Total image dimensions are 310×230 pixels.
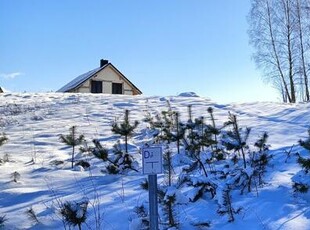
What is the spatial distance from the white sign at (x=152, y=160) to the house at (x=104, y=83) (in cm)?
2894

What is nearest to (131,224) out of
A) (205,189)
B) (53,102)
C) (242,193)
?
(205,189)

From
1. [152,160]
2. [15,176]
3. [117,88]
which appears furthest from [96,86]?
[152,160]

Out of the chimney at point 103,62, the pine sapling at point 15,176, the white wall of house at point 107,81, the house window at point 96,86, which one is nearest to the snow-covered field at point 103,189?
the pine sapling at point 15,176

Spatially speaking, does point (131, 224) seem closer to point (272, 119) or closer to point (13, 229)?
point (13, 229)

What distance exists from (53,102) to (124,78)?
19.4 metres

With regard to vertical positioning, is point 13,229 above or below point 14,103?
below

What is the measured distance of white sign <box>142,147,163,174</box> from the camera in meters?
3.03

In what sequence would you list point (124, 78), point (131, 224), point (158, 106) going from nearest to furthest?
point (131, 224) → point (158, 106) → point (124, 78)

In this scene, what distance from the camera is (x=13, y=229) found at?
4.04 metres

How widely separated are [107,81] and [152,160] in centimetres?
3058

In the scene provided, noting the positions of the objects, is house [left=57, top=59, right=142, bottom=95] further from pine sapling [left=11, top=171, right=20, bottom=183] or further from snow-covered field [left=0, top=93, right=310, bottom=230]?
pine sapling [left=11, top=171, right=20, bottom=183]

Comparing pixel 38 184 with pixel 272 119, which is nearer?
pixel 38 184

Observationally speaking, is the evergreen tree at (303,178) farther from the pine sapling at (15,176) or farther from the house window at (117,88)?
the house window at (117,88)

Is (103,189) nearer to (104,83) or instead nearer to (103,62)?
(104,83)
